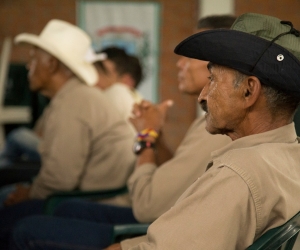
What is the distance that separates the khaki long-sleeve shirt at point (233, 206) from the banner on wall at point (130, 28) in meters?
5.48

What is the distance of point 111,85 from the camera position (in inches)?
179

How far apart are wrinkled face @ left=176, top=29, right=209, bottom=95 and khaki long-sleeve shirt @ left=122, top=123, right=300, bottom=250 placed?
1.02 meters

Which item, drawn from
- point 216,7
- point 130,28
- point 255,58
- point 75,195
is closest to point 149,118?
point 75,195

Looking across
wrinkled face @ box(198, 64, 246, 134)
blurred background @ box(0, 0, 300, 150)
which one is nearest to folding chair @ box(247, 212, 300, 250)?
wrinkled face @ box(198, 64, 246, 134)

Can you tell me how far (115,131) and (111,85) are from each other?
4.64ft

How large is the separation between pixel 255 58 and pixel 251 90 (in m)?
0.08

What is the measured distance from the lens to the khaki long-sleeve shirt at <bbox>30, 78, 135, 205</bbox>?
9.89 ft

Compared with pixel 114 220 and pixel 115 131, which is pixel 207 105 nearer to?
pixel 114 220

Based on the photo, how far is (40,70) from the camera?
342 cm

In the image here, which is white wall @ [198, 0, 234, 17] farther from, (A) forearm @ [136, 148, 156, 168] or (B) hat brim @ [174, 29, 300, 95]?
(B) hat brim @ [174, 29, 300, 95]

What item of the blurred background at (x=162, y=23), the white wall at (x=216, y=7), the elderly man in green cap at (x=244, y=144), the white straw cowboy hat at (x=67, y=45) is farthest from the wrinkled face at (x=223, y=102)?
the blurred background at (x=162, y=23)

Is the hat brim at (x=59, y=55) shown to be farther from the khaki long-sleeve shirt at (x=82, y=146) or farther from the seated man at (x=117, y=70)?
the seated man at (x=117, y=70)

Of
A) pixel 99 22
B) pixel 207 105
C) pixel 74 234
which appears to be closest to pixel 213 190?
pixel 207 105

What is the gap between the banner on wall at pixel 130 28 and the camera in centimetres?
678
